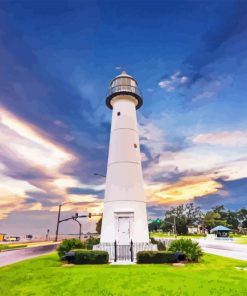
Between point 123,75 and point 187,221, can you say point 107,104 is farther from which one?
point 187,221

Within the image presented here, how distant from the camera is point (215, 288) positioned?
37.1ft

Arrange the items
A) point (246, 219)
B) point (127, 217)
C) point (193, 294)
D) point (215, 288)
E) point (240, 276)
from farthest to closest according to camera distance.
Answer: point (246, 219), point (127, 217), point (240, 276), point (215, 288), point (193, 294)

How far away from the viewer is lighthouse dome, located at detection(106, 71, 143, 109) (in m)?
26.5

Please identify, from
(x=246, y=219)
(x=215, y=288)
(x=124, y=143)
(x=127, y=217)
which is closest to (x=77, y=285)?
(x=215, y=288)

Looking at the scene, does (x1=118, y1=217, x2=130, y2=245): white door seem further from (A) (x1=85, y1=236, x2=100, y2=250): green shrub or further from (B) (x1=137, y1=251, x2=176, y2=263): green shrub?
(B) (x1=137, y1=251, x2=176, y2=263): green shrub

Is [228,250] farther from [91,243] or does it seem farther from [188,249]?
[91,243]

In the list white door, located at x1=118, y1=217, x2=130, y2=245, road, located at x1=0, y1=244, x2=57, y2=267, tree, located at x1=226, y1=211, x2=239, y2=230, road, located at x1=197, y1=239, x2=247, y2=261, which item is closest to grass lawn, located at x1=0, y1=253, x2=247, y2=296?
white door, located at x1=118, y1=217, x2=130, y2=245

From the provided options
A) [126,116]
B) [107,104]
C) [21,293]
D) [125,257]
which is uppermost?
[107,104]

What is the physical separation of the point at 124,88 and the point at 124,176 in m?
8.96

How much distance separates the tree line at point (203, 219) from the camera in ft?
351

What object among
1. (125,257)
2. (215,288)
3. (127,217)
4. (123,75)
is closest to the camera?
(215,288)

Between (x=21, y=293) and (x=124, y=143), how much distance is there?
15985 millimetres

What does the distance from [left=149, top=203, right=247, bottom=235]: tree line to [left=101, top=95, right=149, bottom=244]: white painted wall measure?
7932 cm

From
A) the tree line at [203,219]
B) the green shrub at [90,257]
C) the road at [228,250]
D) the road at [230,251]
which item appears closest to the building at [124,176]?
the green shrub at [90,257]
